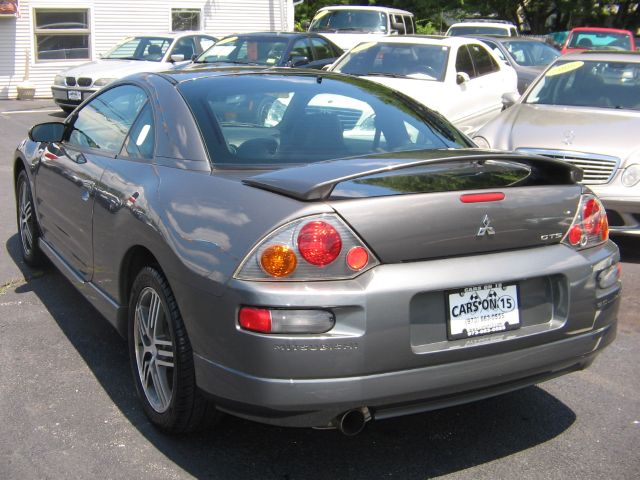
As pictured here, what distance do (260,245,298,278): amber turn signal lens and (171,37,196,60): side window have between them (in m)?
14.5

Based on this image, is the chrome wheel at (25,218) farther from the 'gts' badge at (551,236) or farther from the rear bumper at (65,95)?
the rear bumper at (65,95)

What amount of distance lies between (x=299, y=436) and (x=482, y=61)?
8.91m

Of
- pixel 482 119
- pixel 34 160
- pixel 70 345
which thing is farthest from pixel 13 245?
pixel 482 119

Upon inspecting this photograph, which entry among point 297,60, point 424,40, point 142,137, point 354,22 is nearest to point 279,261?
point 142,137

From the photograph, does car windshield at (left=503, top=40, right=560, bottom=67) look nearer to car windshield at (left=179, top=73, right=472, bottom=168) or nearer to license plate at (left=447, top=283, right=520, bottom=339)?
car windshield at (left=179, top=73, right=472, bottom=168)

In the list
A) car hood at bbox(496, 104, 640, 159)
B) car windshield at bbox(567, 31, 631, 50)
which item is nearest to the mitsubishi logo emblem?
car hood at bbox(496, 104, 640, 159)

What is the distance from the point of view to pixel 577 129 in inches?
287

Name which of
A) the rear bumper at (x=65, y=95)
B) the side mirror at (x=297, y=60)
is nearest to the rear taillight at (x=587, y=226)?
the side mirror at (x=297, y=60)

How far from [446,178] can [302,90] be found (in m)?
1.32

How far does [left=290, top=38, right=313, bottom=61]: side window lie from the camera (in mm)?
13875

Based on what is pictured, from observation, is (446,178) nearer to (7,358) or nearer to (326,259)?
(326,259)

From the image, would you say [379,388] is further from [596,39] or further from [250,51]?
[596,39]

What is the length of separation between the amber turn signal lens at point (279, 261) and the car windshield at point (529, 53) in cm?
1430

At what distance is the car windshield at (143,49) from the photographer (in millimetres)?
16609
